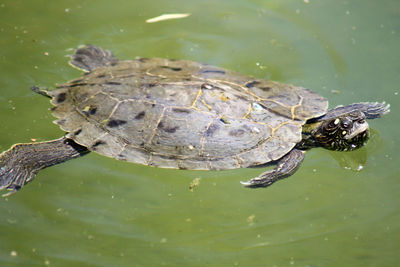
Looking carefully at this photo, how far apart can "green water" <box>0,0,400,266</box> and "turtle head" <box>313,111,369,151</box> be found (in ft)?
0.75

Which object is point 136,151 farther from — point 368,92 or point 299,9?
point 299,9

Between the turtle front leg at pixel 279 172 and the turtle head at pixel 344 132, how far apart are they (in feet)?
1.79

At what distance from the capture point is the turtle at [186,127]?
4.91 m

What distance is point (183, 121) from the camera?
4941 mm

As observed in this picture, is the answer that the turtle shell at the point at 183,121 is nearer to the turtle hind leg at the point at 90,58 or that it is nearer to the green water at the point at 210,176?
the green water at the point at 210,176

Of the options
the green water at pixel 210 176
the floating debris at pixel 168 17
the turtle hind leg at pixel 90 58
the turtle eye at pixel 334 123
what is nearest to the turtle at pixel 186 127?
the turtle eye at pixel 334 123

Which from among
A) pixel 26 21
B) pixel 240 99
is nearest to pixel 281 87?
pixel 240 99

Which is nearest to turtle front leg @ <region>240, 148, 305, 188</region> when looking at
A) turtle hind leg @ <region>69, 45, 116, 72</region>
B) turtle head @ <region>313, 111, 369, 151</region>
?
turtle head @ <region>313, 111, 369, 151</region>

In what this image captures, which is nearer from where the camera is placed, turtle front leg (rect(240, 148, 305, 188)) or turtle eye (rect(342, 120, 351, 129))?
turtle front leg (rect(240, 148, 305, 188))

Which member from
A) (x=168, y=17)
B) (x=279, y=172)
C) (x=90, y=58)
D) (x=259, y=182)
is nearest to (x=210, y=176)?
(x=259, y=182)

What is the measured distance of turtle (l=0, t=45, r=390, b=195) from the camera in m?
4.91

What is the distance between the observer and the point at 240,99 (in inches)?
203

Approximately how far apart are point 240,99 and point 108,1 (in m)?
4.12

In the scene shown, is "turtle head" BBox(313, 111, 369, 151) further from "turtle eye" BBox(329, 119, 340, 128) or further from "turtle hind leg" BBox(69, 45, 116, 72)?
"turtle hind leg" BBox(69, 45, 116, 72)
